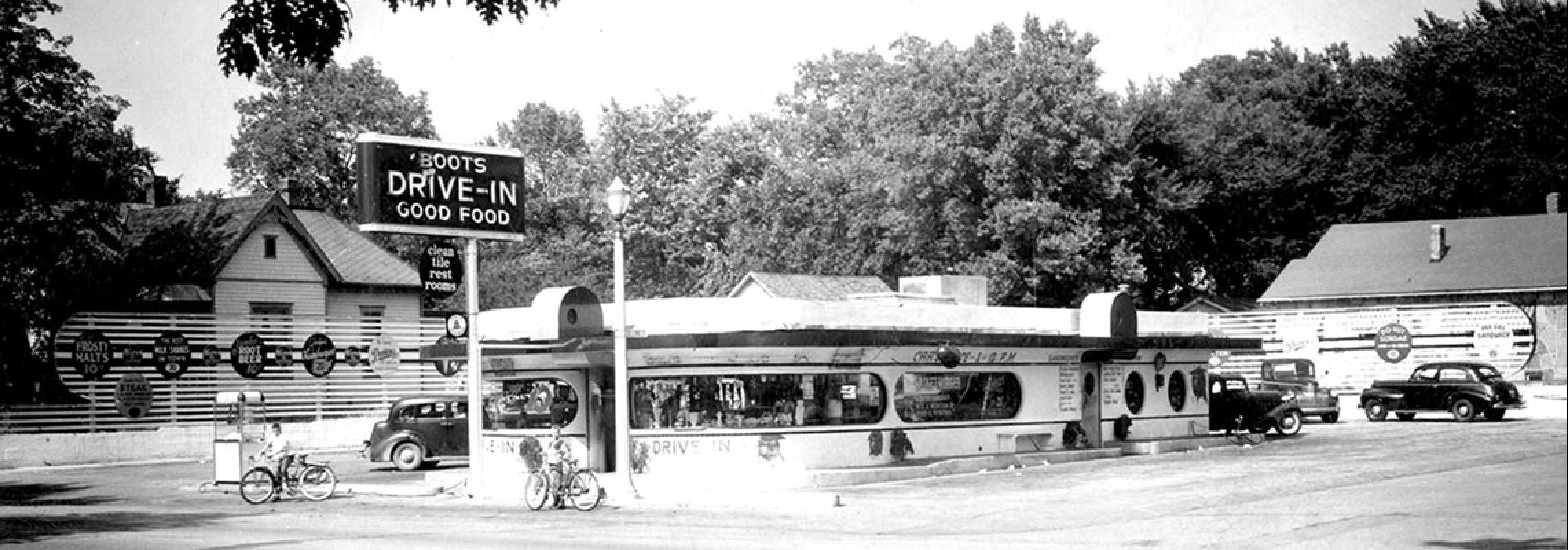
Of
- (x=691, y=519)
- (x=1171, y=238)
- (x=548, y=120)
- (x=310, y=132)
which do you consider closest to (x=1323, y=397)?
(x=1171, y=238)

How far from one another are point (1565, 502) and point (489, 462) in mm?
27032

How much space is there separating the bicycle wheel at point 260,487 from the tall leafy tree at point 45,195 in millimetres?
15845

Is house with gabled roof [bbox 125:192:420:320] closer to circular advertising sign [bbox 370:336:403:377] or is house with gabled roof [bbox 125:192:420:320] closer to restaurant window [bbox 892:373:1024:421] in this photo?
circular advertising sign [bbox 370:336:403:377]

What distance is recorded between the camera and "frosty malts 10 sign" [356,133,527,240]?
26016mm

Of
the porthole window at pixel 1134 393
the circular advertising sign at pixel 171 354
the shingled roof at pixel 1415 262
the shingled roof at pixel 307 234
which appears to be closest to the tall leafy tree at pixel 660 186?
the shingled roof at pixel 307 234

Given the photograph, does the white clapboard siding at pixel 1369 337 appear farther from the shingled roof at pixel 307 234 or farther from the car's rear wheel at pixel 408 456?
the shingled roof at pixel 307 234

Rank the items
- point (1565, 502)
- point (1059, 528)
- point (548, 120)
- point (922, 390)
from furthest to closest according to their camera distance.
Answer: point (548, 120), point (922, 390), point (1059, 528), point (1565, 502)

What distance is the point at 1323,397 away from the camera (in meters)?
46.6

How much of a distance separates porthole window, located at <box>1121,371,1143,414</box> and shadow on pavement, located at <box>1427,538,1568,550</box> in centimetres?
1918

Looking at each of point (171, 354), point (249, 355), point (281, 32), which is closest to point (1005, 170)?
point (249, 355)

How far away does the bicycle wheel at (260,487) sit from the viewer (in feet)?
90.7

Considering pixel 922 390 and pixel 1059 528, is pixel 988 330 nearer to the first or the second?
pixel 922 390

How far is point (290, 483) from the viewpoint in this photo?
27.9 m

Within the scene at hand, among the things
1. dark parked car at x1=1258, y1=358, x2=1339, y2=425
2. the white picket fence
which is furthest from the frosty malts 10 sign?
dark parked car at x1=1258, y1=358, x2=1339, y2=425
